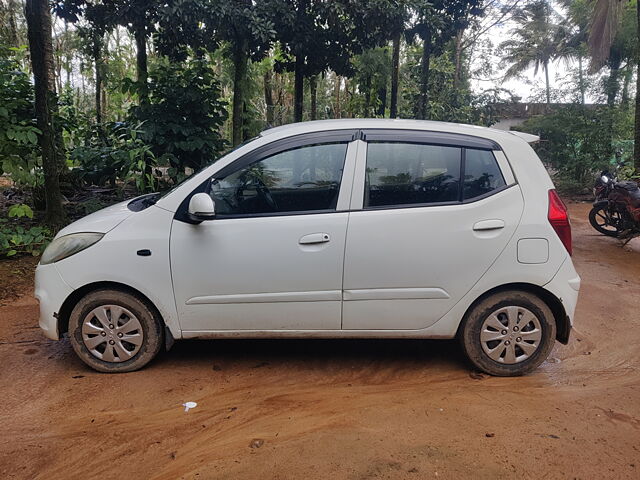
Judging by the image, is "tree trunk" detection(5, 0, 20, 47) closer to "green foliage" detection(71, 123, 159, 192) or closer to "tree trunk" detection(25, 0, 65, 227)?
"green foliage" detection(71, 123, 159, 192)

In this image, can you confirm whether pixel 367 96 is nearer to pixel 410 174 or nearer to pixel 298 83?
pixel 298 83

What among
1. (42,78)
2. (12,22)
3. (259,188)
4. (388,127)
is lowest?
(259,188)

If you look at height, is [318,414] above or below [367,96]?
below

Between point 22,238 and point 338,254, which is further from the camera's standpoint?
point 22,238

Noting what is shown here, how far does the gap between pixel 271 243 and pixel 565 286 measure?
2057mm

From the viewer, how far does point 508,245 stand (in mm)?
3219

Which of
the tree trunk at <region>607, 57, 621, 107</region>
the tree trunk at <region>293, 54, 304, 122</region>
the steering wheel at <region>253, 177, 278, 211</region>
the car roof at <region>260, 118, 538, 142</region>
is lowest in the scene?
the steering wheel at <region>253, 177, 278, 211</region>

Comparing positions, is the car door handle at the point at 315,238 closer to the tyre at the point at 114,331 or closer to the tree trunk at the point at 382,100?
the tyre at the point at 114,331

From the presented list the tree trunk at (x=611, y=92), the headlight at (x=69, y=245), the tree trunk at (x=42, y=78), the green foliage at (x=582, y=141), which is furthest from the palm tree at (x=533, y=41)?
the headlight at (x=69, y=245)

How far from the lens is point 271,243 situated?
10.5 ft

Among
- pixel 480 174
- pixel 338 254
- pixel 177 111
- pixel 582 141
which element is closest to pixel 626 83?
pixel 582 141

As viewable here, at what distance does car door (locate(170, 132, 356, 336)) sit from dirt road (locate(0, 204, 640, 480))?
46 cm

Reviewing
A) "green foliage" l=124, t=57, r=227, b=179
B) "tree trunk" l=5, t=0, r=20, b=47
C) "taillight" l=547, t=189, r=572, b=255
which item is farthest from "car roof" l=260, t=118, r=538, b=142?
"tree trunk" l=5, t=0, r=20, b=47

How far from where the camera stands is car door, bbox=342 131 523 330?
3199 mm
